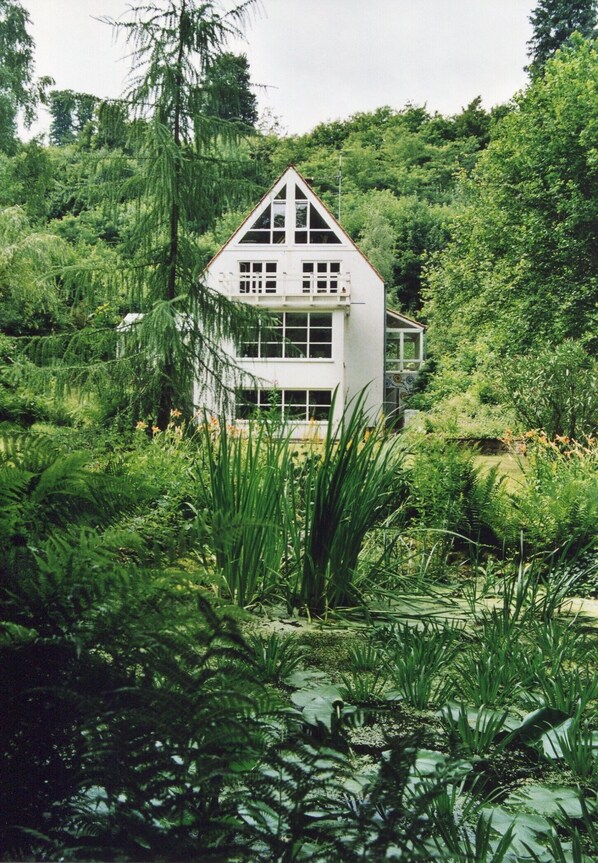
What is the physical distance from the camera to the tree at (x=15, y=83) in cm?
465

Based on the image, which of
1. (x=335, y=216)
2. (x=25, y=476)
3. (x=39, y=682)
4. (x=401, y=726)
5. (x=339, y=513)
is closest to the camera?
(x=39, y=682)

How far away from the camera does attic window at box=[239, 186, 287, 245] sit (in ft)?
30.2

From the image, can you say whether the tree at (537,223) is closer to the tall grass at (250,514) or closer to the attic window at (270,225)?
the attic window at (270,225)

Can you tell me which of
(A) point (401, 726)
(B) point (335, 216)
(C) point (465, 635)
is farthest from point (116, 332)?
(B) point (335, 216)

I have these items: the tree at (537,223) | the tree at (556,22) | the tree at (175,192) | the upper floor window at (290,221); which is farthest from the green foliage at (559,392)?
the upper floor window at (290,221)

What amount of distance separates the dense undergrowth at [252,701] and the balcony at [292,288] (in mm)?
7514

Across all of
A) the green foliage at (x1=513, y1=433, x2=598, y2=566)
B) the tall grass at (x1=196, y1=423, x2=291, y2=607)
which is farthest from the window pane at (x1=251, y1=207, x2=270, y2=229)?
the tall grass at (x1=196, y1=423, x2=291, y2=607)

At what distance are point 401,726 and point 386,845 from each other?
2.34 ft

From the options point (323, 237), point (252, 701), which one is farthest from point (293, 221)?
point (252, 701)

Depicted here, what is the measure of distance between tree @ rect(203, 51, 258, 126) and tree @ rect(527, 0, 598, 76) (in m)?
1.82

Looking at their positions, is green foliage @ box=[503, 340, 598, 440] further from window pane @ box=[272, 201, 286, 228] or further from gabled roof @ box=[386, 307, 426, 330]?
gabled roof @ box=[386, 307, 426, 330]

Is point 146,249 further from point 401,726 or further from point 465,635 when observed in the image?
point 401,726

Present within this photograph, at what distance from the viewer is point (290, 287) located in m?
10.6

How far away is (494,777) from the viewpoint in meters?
1.10
